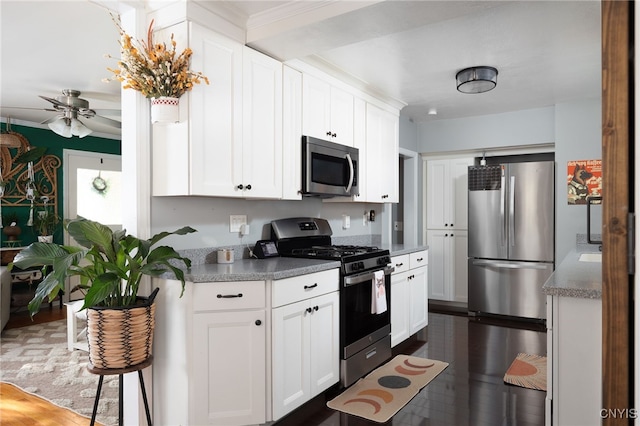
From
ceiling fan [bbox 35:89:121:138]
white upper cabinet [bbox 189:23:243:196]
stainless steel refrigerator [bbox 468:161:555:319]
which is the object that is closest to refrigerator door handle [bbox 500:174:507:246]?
stainless steel refrigerator [bbox 468:161:555:319]

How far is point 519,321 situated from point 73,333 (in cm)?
Result: 446

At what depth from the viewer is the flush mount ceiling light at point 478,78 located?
11.5ft

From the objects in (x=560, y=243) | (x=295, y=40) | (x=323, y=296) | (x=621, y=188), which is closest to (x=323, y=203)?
(x=323, y=296)

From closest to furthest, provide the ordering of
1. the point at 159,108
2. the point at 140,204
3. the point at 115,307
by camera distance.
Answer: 1. the point at 115,307
2. the point at 159,108
3. the point at 140,204

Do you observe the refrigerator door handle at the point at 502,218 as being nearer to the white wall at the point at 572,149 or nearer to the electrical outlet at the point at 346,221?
the white wall at the point at 572,149

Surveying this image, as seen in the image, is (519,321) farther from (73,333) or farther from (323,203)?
(73,333)

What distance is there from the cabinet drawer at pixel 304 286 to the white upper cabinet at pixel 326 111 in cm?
110

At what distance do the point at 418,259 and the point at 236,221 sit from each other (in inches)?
75.6

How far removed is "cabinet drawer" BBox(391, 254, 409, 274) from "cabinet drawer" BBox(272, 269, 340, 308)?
0.95 meters

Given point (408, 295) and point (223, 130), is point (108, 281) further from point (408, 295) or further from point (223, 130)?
point (408, 295)

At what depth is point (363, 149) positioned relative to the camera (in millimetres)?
4020

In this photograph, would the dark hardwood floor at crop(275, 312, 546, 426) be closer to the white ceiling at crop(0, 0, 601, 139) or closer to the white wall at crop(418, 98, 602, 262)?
the white wall at crop(418, 98, 602, 262)

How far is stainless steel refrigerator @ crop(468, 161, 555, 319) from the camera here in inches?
188

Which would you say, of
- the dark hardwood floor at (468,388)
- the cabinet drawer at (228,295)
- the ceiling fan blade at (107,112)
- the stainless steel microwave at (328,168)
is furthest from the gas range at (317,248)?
the ceiling fan blade at (107,112)
